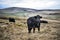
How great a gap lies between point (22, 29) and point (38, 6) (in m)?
0.50

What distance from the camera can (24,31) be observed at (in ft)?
6.41

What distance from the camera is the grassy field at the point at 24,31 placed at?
1.92m

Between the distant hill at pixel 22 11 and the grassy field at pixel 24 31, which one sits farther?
the distant hill at pixel 22 11

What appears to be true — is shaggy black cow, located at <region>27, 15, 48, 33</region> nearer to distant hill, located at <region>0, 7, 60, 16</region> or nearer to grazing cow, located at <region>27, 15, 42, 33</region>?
grazing cow, located at <region>27, 15, 42, 33</region>

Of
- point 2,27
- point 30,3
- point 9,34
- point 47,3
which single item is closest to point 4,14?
point 2,27

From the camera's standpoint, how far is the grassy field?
192cm

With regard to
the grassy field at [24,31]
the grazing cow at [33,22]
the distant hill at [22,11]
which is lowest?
the grassy field at [24,31]

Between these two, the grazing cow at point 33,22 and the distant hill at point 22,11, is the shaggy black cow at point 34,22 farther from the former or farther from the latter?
the distant hill at point 22,11

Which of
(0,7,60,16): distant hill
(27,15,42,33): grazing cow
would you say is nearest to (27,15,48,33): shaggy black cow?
(27,15,42,33): grazing cow

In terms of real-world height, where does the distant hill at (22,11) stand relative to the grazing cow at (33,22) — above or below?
above

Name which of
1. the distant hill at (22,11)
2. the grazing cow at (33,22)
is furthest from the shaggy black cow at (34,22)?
the distant hill at (22,11)

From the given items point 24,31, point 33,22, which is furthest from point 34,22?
point 24,31

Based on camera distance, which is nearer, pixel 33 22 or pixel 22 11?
pixel 33 22

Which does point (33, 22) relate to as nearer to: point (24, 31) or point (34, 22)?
point (34, 22)
